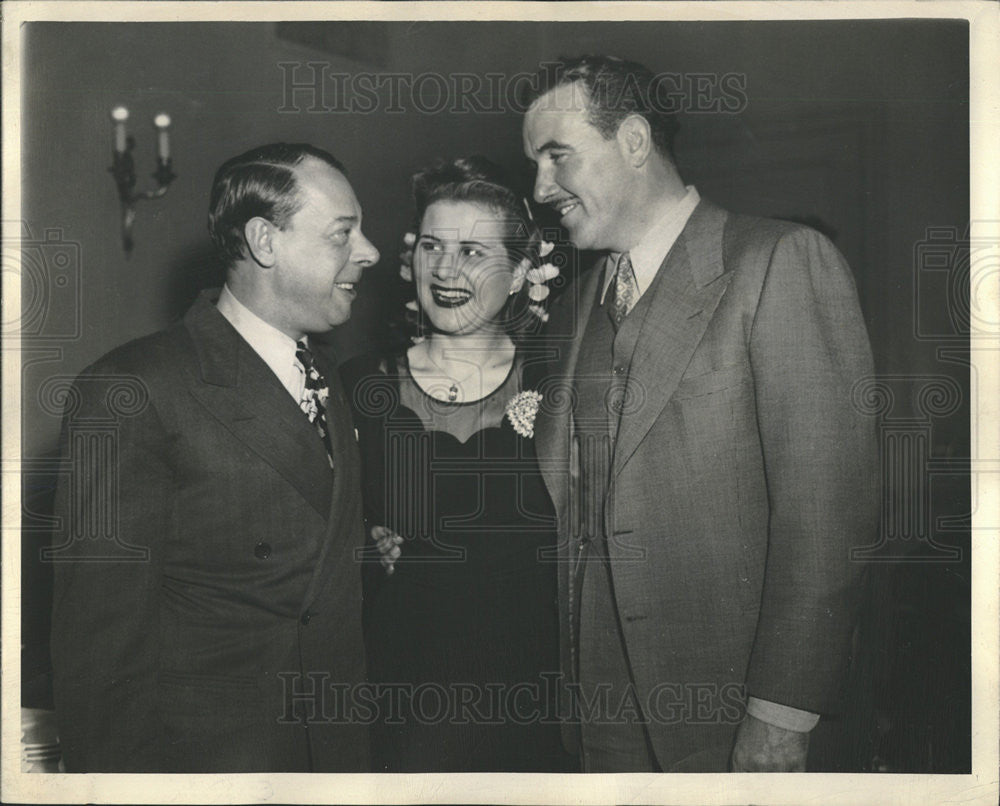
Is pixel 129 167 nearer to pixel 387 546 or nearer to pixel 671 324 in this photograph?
pixel 387 546

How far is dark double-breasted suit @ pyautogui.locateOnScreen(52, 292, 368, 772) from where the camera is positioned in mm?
2361

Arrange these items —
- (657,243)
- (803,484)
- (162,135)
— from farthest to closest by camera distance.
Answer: (162,135), (657,243), (803,484)

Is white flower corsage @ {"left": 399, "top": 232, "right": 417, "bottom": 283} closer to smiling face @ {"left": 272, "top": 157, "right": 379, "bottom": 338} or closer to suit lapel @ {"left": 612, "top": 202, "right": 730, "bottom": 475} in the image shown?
smiling face @ {"left": 272, "top": 157, "right": 379, "bottom": 338}

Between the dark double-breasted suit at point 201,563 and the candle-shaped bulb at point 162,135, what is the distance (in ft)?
1.40

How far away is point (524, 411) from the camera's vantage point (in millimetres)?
2422

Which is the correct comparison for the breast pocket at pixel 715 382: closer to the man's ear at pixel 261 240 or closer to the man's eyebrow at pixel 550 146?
the man's eyebrow at pixel 550 146

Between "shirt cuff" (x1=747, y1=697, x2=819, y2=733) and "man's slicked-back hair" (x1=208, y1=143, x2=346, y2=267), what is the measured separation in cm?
176

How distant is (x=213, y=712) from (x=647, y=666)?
1134mm

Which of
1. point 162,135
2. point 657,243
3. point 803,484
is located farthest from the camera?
point 162,135

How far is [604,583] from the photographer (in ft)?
7.75

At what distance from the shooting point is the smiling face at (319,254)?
2424 millimetres

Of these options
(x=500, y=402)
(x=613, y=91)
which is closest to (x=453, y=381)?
(x=500, y=402)

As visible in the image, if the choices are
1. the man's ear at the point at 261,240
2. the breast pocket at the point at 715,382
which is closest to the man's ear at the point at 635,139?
the breast pocket at the point at 715,382

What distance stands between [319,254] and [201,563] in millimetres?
856
